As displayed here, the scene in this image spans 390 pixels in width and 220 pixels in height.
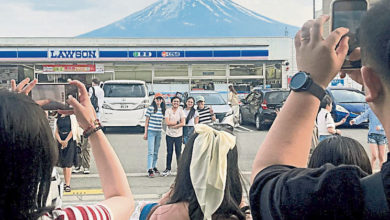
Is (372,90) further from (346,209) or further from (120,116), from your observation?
(120,116)

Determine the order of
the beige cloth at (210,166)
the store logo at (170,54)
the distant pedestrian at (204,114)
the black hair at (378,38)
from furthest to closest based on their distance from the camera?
the store logo at (170,54), the distant pedestrian at (204,114), the beige cloth at (210,166), the black hair at (378,38)

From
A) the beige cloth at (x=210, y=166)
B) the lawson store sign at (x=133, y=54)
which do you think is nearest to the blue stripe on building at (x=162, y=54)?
the lawson store sign at (x=133, y=54)

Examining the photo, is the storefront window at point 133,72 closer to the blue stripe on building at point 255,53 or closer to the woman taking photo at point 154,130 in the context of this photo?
the blue stripe on building at point 255,53

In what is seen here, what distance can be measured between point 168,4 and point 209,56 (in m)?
30.9

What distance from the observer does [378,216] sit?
3.17 ft

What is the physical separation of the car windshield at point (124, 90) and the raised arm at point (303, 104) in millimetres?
13798

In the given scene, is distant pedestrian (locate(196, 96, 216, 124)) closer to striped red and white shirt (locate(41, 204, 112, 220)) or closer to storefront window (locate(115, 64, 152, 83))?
striped red and white shirt (locate(41, 204, 112, 220))

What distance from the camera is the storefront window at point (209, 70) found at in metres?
22.1

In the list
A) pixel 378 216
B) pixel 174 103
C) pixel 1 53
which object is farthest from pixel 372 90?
pixel 1 53

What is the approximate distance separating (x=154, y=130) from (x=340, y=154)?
6.22m

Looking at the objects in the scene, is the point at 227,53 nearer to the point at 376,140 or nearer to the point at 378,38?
the point at 376,140

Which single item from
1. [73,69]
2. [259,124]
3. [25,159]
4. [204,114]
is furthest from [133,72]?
[25,159]

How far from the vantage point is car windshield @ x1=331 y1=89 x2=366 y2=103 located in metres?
15.8

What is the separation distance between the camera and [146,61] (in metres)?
21.7
